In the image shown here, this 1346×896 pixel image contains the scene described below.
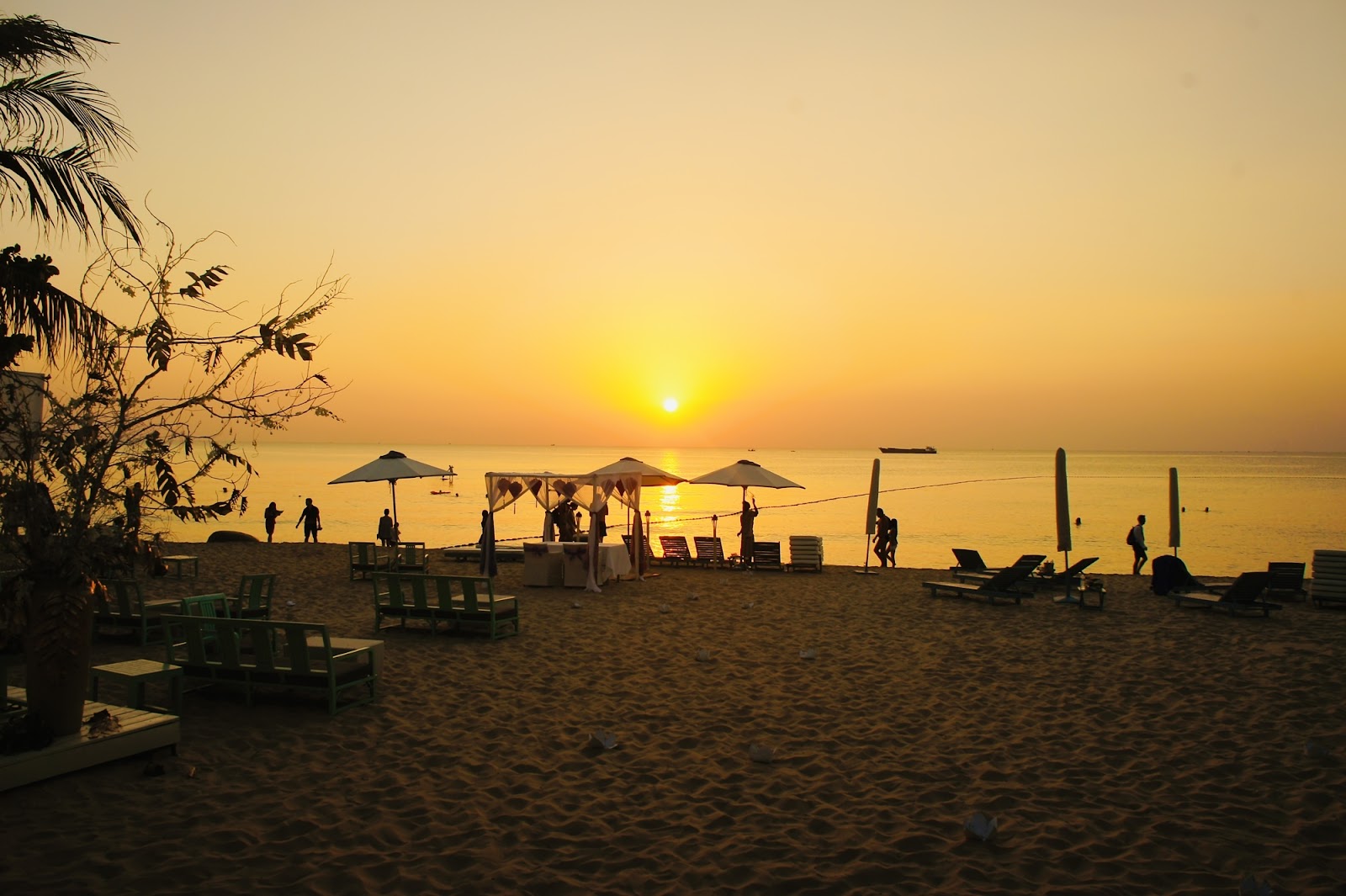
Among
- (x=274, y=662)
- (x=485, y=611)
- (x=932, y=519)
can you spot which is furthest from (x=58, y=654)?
(x=932, y=519)

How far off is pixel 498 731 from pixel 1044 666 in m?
6.00

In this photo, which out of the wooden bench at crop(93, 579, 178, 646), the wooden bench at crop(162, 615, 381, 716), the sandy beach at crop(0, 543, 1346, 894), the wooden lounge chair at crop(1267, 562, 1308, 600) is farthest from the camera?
the wooden lounge chair at crop(1267, 562, 1308, 600)

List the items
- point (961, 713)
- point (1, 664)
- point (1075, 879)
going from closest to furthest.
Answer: point (1075, 879) < point (1, 664) < point (961, 713)

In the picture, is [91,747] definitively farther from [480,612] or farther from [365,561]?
[365,561]

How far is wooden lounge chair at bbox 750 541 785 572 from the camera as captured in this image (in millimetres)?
18234

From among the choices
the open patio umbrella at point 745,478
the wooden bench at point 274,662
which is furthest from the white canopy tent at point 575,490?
the wooden bench at point 274,662

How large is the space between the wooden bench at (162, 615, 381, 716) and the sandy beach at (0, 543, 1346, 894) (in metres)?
0.22

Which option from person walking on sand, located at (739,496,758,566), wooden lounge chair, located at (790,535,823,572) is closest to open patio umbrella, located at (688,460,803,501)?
person walking on sand, located at (739,496,758,566)

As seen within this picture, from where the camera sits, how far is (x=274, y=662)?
696cm

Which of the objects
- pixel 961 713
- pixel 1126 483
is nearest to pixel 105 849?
pixel 961 713

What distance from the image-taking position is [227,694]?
7211 millimetres

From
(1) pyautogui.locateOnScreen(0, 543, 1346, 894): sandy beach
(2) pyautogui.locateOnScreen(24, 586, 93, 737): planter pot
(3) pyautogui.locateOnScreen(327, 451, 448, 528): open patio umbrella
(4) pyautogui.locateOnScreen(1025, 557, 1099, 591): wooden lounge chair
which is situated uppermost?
(3) pyautogui.locateOnScreen(327, 451, 448, 528): open patio umbrella

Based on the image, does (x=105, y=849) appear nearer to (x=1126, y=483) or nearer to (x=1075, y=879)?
(x=1075, y=879)

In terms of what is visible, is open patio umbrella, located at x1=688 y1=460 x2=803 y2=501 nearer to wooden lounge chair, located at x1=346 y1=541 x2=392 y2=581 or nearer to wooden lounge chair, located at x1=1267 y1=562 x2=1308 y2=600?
wooden lounge chair, located at x1=346 y1=541 x2=392 y2=581
